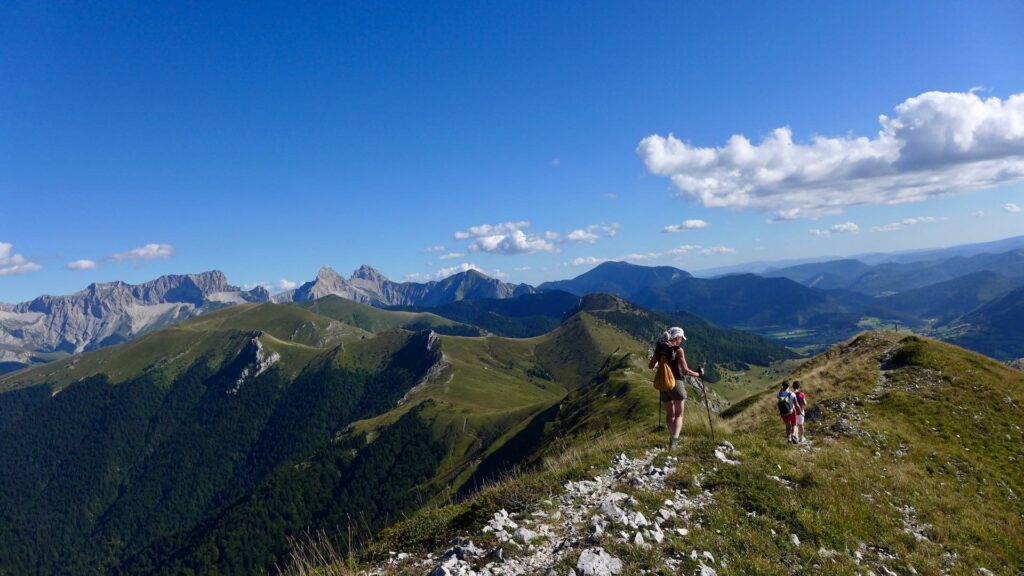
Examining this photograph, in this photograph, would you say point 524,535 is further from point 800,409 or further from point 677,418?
point 800,409

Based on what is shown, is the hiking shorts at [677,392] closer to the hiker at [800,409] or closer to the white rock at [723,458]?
the white rock at [723,458]

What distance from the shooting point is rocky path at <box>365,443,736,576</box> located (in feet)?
32.2

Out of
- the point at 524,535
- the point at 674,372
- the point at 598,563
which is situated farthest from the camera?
the point at 674,372

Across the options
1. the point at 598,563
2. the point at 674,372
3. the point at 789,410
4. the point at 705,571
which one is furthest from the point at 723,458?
the point at 789,410

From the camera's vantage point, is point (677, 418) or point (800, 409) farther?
point (800, 409)

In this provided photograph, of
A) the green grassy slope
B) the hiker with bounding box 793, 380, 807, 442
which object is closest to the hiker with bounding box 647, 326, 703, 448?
the green grassy slope

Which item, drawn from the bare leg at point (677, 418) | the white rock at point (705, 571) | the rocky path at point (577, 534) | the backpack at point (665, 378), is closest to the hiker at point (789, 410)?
the bare leg at point (677, 418)

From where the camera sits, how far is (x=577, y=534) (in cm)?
1116

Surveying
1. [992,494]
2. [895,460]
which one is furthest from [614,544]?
[992,494]

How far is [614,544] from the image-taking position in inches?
415

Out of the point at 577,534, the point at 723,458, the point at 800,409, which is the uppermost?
the point at 577,534

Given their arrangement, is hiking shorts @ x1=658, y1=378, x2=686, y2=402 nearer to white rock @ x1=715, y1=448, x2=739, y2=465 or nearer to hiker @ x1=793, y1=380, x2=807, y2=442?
white rock @ x1=715, y1=448, x2=739, y2=465

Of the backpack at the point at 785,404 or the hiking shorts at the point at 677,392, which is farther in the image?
the backpack at the point at 785,404

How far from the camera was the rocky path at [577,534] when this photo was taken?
9828mm
